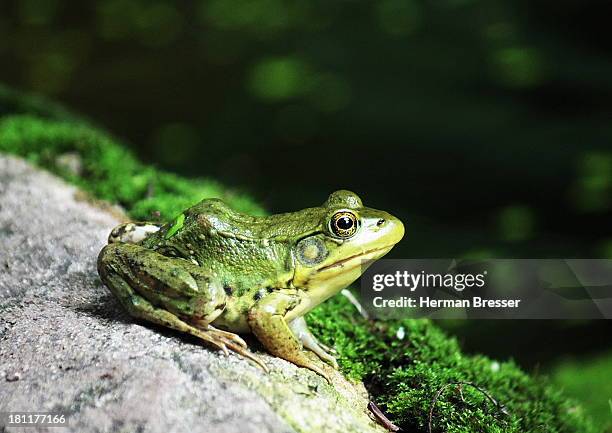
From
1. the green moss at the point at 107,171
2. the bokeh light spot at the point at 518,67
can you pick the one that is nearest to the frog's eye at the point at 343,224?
the green moss at the point at 107,171

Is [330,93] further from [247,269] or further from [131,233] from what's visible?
[247,269]

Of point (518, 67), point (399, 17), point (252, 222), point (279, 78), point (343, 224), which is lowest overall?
point (252, 222)

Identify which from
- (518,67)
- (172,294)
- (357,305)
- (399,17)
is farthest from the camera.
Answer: (399,17)

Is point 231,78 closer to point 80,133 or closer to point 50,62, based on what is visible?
point 50,62

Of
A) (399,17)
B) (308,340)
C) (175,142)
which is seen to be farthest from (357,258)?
(399,17)

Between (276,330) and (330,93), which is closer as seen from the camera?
(276,330)

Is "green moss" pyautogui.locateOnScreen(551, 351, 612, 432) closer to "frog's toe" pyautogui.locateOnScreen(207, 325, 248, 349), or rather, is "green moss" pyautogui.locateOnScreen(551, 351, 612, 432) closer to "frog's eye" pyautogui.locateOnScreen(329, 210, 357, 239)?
"frog's eye" pyautogui.locateOnScreen(329, 210, 357, 239)
